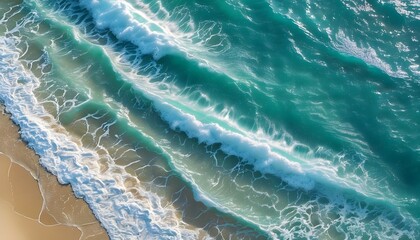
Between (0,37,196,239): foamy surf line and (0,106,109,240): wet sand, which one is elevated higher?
(0,37,196,239): foamy surf line

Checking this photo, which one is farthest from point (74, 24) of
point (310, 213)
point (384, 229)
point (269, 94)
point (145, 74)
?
point (384, 229)

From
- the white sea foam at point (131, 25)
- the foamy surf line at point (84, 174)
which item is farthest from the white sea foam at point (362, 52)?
the foamy surf line at point (84, 174)

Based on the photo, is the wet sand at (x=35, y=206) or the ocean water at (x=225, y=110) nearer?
the wet sand at (x=35, y=206)

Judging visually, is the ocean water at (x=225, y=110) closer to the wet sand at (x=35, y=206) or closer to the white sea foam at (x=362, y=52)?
the white sea foam at (x=362, y=52)

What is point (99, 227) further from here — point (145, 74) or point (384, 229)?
point (384, 229)

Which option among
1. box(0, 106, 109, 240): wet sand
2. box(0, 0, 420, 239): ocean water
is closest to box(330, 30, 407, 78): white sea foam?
box(0, 0, 420, 239): ocean water

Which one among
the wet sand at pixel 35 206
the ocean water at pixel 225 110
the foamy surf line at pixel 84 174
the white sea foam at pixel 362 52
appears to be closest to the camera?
the wet sand at pixel 35 206

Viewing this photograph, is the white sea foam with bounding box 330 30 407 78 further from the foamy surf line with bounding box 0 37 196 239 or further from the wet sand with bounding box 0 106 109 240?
the wet sand with bounding box 0 106 109 240
